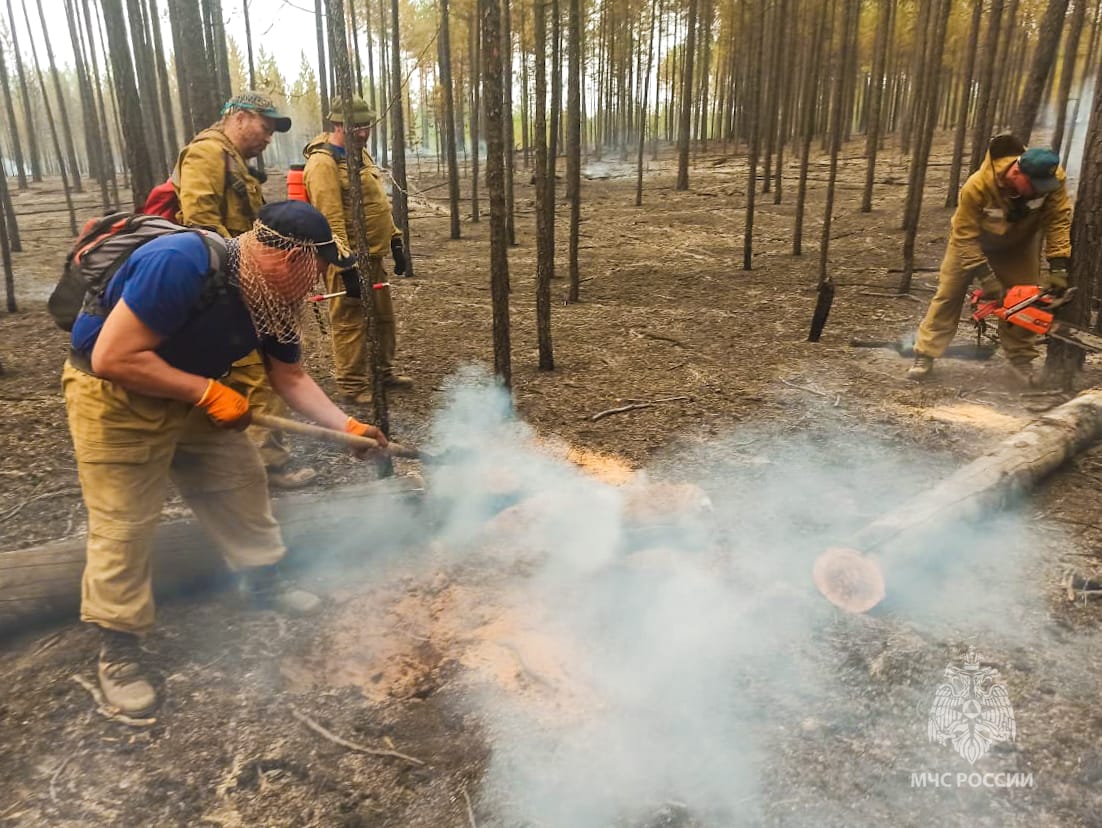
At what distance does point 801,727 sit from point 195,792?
1918 mm

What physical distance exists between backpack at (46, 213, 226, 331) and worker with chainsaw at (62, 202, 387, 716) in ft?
0.04

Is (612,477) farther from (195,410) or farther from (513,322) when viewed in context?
(513,322)

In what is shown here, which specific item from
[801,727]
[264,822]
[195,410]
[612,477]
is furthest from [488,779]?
[612,477]

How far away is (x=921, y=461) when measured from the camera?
407 cm

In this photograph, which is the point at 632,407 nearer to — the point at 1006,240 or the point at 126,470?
the point at 1006,240

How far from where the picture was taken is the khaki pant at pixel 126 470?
2363 millimetres

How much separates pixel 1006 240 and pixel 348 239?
4.85m

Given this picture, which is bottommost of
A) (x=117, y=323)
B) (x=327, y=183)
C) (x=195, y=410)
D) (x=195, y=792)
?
(x=195, y=792)

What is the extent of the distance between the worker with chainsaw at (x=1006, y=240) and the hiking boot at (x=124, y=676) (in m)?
5.40

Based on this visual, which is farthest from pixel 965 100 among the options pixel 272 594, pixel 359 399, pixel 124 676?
pixel 124 676

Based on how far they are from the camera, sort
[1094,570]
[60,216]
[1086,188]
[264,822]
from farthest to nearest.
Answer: [60,216]
[1086,188]
[1094,570]
[264,822]

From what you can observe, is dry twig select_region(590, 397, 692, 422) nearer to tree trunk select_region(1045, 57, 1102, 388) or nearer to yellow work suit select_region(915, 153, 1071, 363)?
yellow work suit select_region(915, 153, 1071, 363)

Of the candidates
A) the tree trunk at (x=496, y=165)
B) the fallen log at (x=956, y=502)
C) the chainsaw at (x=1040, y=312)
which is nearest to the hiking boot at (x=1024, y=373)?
the chainsaw at (x=1040, y=312)

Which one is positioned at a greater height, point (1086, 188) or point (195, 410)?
point (1086, 188)
